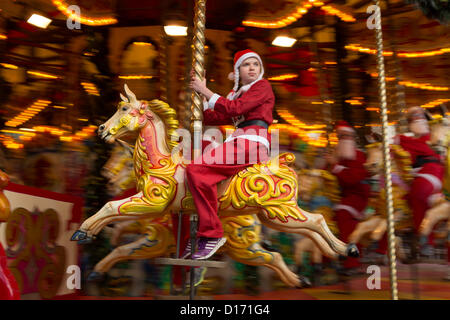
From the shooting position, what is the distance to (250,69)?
10.5 feet

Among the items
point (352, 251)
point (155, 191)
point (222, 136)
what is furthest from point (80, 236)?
point (222, 136)

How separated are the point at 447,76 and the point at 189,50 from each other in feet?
10.8

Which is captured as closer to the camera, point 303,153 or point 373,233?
point 373,233

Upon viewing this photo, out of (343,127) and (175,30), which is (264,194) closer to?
(343,127)

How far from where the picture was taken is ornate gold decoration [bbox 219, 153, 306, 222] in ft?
9.89

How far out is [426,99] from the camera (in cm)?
548

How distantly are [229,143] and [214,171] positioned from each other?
26cm

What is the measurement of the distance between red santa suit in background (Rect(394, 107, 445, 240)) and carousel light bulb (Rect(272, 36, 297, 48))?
149cm

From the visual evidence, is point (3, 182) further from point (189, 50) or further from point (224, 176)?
point (189, 50)

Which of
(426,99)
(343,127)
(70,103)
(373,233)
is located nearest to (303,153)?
(343,127)

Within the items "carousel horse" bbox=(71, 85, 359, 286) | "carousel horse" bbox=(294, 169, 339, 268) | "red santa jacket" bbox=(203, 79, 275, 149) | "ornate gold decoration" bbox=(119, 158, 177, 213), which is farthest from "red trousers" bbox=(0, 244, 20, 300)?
"carousel horse" bbox=(294, 169, 339, 268)

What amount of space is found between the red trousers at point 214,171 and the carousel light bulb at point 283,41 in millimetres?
2163

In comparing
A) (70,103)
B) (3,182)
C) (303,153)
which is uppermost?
(70,103)

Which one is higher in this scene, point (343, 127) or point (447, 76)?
point (447, 76)
